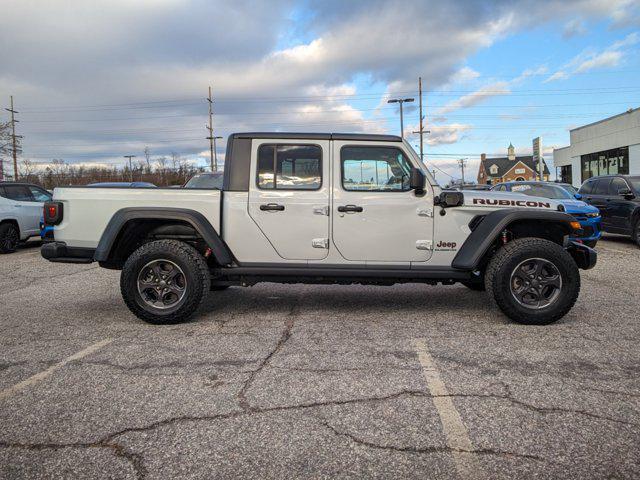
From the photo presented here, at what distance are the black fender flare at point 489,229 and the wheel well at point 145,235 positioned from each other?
2.73 m

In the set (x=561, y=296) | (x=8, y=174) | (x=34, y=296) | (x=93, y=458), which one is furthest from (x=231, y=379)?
(x=8, y=174)

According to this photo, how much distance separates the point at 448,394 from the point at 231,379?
151cm

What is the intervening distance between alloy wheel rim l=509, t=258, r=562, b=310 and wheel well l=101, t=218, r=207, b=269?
327 centimetres

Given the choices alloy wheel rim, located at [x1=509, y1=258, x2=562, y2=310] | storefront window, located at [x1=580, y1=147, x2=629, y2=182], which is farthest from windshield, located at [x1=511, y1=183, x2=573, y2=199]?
storefront window, located at [x1=580, y1=147, x2=629, y2=182]

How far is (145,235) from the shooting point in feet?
17.0

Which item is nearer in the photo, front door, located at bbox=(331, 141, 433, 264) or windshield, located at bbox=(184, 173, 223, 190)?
front door, located at bbox=(331, 141, 433, 264)

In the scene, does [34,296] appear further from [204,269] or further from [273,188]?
[273,188]

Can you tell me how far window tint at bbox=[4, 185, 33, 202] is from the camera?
11.6 metres

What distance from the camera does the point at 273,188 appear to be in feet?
16.2

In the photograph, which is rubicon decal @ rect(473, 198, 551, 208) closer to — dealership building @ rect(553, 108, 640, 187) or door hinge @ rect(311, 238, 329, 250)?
door hinge @ rect(311, 238, 329, 250)

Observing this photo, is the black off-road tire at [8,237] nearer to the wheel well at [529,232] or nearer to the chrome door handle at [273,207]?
the chrome door handle at [273,207]

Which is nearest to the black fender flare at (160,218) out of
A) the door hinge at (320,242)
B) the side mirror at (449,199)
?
the door hinge at (320,242)

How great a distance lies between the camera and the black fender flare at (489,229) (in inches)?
183

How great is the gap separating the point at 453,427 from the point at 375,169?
290 cm
